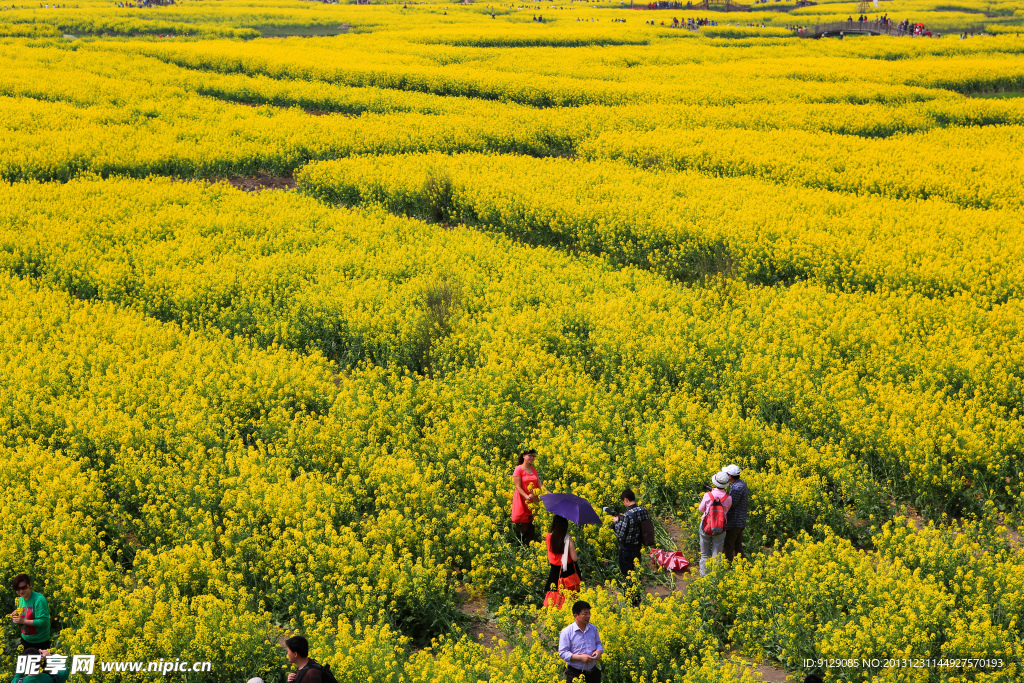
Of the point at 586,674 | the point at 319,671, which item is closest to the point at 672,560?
the point at 586,674

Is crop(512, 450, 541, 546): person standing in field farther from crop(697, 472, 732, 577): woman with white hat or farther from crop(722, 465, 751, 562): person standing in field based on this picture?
crop(722, 465, 751, 562): person standing in field

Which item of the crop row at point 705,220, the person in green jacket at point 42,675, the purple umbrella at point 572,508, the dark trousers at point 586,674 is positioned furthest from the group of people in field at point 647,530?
the crop row at point 705,220

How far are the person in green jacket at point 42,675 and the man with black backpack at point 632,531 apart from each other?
5746 millimetres

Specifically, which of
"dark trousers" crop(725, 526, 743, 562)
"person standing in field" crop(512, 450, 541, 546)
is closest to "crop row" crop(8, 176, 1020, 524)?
"dark trousers" crop(725, 526, 743, 562)

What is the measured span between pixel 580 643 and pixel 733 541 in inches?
110

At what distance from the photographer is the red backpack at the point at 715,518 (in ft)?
28.0

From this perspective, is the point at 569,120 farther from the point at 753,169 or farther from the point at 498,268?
the point at 498,268

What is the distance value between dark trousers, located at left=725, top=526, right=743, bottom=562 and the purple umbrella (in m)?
1.78

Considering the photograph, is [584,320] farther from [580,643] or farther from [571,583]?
[580,643]

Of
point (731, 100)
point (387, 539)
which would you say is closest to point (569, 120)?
point (731, 100)

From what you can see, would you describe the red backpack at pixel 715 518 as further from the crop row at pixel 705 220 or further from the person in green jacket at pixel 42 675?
the crop row at pixel 705 220

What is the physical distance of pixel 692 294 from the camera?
53.9 ft

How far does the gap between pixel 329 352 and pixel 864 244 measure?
12585mm

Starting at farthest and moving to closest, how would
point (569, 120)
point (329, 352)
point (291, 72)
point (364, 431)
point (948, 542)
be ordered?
point (291, 72), point (569, 120), point (329, 352), point (364, 431), point (948, 542)
